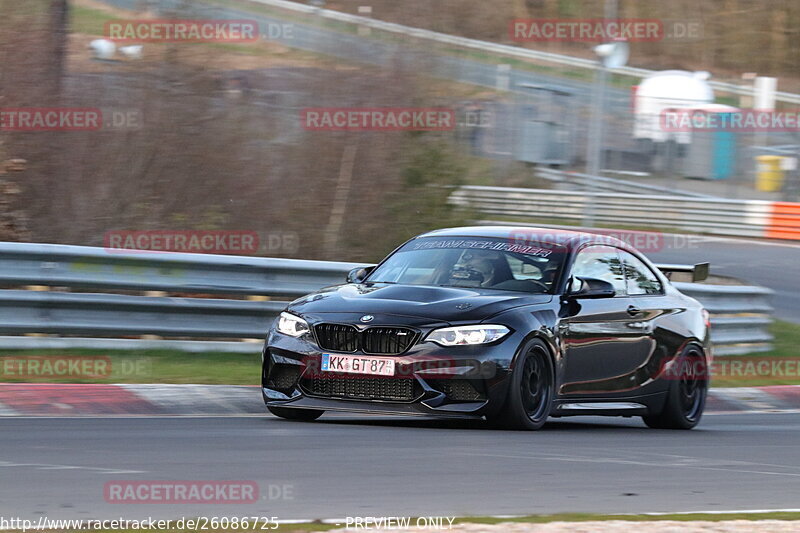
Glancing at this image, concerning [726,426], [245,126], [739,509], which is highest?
[245,126]

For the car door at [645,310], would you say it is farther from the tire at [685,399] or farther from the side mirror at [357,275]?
the side mirror at [357,275]

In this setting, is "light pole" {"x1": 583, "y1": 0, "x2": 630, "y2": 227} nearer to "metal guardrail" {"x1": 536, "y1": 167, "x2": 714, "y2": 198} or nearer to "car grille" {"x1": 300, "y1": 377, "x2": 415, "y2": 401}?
"metal guardrail" {"x1": 536, "y1": 167, "x2": 714, "y2": 198}

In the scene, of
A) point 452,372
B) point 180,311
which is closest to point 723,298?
point 180,311

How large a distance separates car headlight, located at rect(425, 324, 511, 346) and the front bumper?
39 mm

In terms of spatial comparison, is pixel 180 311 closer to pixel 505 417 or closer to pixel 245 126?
pixel 505 417

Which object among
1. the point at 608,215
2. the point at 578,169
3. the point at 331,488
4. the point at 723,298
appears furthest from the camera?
the point at 578,169

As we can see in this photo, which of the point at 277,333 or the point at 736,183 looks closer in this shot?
the point at 277,333

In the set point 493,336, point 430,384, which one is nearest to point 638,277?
point 493,336

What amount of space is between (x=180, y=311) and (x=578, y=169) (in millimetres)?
23284

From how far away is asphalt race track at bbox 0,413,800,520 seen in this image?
252 inches

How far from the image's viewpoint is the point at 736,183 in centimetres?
3322

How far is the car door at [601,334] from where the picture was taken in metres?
10.0

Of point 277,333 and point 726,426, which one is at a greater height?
point 277,333

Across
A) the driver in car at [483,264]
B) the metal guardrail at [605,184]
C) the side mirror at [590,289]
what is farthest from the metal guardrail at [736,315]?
the metal guardrail at [605,184]
